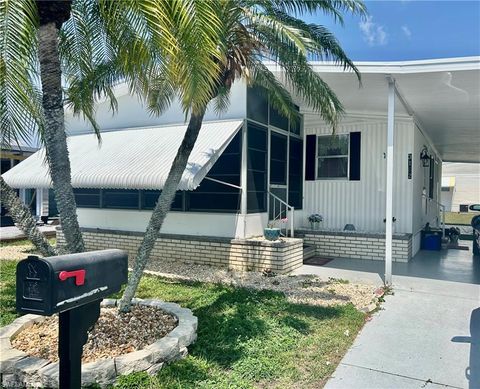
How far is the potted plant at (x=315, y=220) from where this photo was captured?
13.2 meters

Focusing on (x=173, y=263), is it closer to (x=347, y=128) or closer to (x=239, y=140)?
(x=239, y=140)

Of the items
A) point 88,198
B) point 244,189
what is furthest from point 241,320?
point 88,198

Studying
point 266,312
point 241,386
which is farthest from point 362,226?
point 241,386

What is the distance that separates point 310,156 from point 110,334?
1017cm

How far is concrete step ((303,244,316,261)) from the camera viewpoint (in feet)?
38.5

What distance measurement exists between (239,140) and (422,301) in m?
6.07

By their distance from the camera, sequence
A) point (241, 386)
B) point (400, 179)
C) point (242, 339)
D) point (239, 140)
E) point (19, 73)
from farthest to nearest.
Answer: point (400, 179)
point (239, 140)
point (242, 339)
point (241, 386)
point (19, 73)

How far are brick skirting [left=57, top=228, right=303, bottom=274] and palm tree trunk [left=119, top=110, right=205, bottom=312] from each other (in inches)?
176

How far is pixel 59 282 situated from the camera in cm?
234

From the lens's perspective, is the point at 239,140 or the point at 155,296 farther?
the point at 239,140

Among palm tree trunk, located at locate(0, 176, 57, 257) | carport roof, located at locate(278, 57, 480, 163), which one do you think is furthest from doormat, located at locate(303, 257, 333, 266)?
palm tree trunk, located at locate(0, 176, 57, 257)

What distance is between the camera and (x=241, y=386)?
170 inches

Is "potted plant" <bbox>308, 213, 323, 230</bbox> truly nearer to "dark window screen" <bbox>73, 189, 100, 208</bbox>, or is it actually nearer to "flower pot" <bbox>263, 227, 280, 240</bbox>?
"flower pot" <bbox>263, 227, 280, 240</bbox>

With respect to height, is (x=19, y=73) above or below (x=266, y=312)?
above
